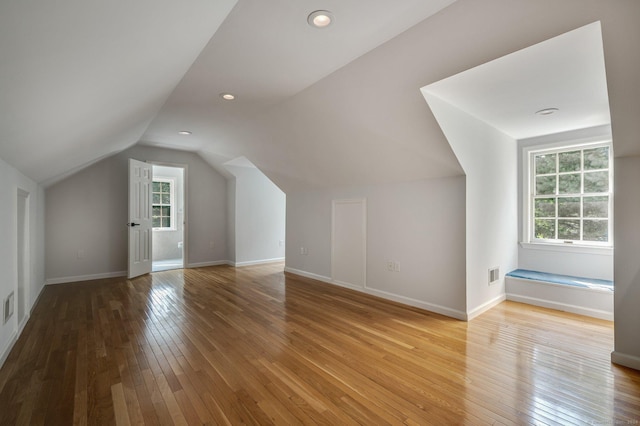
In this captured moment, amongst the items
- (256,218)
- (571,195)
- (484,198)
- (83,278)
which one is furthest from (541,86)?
(83,278)

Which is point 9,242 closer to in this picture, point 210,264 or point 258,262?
point 210,264

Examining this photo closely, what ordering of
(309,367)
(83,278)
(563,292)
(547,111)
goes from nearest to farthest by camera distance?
(309,367)
(547,111)
(563,292)
(83,278)

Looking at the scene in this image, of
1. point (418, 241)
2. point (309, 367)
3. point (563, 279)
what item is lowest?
point (309, 367)

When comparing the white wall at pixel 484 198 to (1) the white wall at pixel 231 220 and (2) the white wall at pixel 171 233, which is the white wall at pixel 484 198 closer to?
(1) the white wall at pixel 231 220

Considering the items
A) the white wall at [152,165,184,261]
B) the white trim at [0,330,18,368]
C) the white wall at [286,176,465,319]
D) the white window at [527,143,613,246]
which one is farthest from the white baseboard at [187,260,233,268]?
the white window at [527,143,613,246]

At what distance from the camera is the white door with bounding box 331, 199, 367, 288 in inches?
174

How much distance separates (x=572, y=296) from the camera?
3463mm

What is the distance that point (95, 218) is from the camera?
17.5 feet

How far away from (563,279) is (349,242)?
282 cm

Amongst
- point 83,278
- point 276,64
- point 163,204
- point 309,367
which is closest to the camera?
point 309,367

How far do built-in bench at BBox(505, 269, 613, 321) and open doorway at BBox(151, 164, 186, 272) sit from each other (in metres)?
6.97

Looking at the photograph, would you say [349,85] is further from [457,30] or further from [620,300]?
[620,300]

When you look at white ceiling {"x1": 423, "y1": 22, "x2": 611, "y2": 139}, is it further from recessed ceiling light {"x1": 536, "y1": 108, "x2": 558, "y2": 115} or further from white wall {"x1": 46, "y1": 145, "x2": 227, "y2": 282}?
white wall {"x1": 46, "y1": 145, "x2": 227, "y2": 282}

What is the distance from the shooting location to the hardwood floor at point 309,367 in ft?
5.73
